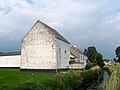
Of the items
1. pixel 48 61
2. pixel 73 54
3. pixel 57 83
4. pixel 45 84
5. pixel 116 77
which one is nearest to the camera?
pixel 45 84

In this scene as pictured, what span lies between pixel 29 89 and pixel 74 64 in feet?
174

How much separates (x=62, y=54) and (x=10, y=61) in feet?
49.1

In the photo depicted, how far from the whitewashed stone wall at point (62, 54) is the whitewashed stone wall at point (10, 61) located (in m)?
11.7

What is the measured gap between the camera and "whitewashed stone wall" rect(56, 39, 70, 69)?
5669 centimetres

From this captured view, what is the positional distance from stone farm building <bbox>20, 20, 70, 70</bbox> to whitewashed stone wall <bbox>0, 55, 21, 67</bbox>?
10.2 m

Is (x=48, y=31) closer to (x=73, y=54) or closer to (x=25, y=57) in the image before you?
(x=25, y=57)

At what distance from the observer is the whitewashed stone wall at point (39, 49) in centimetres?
5425

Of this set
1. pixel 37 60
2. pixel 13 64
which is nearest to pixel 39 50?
pixel 37 60

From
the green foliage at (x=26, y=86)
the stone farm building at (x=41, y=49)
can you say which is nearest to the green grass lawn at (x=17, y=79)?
the green foliage at (x=26, y=86)

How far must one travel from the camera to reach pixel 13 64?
66.5m

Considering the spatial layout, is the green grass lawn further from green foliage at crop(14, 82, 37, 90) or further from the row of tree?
the row of tree

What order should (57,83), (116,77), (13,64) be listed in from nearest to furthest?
(57,83) < (116,77) < (13,64)

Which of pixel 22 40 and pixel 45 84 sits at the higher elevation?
pixel 22 40

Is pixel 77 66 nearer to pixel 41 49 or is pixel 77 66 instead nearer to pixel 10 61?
pixel 41 49
